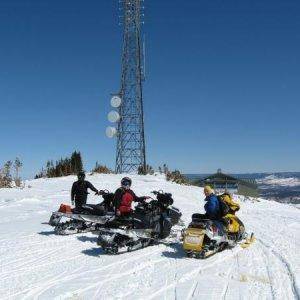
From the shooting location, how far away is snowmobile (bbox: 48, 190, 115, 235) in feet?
43.3

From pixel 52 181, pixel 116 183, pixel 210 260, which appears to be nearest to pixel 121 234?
pixel 210 260

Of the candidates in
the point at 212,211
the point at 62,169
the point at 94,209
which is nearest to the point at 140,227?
the point at 212,211

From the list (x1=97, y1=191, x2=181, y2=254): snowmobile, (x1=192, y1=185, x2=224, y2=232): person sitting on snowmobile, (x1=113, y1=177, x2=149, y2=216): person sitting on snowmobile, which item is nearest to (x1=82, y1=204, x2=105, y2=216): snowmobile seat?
(x1=97, y1=191, x2=181, y2=254): snowmobile

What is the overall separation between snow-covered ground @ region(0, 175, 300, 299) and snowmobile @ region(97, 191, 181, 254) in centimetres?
27

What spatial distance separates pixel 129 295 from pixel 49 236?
581 centimetres

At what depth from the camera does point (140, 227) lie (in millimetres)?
11508

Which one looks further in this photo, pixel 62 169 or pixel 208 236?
pixel 62 169

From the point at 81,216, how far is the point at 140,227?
2.36m

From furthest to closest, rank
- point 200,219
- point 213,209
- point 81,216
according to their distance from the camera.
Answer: point 81,216 → point 213,209 → point 200,219

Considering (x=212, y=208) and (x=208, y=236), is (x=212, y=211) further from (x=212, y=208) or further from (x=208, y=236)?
(x=208, y=236)

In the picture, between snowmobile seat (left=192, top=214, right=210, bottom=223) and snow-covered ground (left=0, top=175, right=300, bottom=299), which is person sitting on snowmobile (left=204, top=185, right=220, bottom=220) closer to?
snowmobile seat (left=192, top=214, right=210, bottom=223)

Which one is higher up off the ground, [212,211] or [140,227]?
[212,211]

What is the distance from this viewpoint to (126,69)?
33031mm

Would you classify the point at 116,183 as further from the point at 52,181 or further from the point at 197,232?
the point at 197,232
